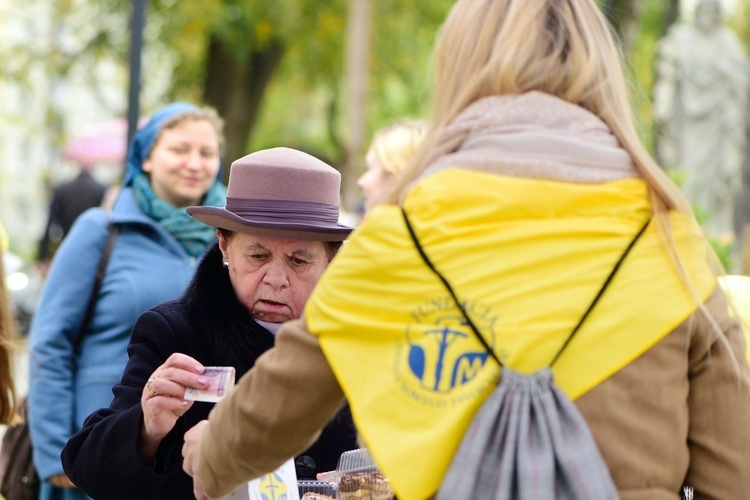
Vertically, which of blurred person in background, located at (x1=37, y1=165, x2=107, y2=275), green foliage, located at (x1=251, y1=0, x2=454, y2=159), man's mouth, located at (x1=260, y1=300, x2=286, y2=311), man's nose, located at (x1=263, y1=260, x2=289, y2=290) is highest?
green foliage, located at (x1=251, y1=0, x2=454, y2=159)

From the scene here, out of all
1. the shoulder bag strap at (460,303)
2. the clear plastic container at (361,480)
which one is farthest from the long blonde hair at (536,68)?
the clear plastic container at (361,480)

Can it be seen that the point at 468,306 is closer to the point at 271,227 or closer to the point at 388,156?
the point at 271,227

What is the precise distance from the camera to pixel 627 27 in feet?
43.4

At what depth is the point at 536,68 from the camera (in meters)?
2.22

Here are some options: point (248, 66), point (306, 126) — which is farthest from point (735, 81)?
point (306, 126)


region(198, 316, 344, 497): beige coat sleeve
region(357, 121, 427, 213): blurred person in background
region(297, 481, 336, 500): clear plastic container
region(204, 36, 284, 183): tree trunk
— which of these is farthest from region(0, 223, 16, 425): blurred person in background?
region(204, 36, 284, 183): tree trunk

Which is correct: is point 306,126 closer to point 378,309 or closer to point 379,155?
point 379,155

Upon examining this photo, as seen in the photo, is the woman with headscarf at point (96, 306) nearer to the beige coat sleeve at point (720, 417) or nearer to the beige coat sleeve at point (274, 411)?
the beige coat sleeve at point (274, 411)

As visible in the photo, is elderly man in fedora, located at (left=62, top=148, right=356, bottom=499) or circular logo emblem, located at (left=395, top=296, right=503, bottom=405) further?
elderly man in fedora, located at (left=62, top=148, right=356, bottom=499)

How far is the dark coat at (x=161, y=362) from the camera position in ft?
9.40

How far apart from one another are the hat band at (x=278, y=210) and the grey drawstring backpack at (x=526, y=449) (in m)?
1.19

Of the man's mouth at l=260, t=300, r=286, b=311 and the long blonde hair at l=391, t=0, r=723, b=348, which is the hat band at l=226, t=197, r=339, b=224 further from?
the long blonde hair at l=391, t=0, r=723, b=348

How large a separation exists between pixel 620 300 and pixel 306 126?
122 feet

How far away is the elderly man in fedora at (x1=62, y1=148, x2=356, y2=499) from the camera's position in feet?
9.31
